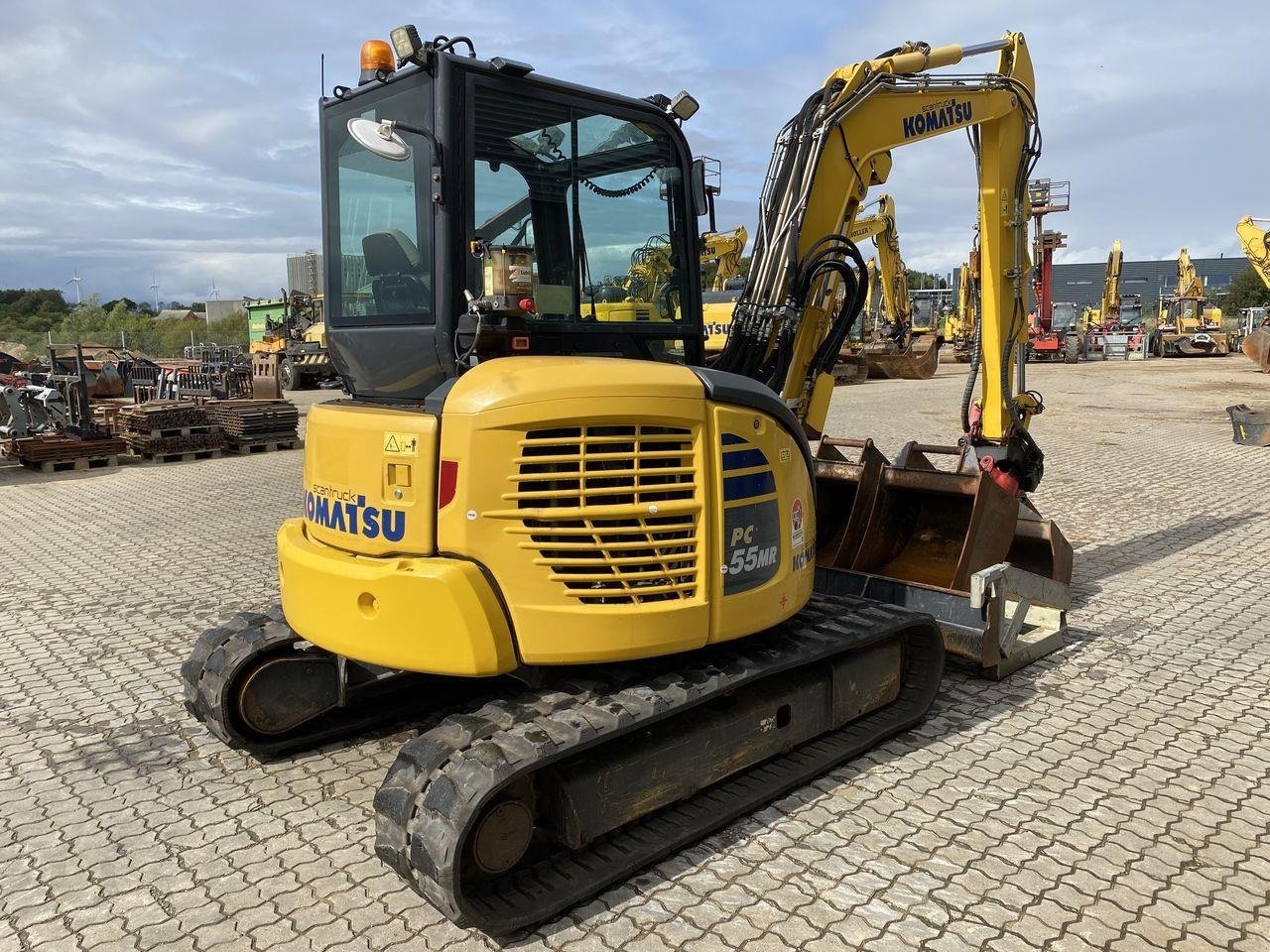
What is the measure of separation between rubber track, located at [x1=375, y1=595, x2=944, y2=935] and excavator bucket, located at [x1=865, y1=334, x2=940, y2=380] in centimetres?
2485

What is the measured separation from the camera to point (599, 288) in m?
3.90

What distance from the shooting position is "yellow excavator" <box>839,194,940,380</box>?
2519cm

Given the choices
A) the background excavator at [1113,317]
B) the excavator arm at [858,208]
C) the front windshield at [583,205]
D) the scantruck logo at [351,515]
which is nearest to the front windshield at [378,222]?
the front windshield at [583,205]

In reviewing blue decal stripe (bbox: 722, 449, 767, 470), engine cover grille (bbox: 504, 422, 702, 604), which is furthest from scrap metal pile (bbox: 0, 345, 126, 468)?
blue decal stripe (bbox: 722, 449, 767, 470)

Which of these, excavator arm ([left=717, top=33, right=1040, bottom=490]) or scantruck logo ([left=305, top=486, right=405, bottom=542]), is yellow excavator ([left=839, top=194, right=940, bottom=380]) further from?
scantruck logo ([left=305, top=486, right=405, bottom=542])

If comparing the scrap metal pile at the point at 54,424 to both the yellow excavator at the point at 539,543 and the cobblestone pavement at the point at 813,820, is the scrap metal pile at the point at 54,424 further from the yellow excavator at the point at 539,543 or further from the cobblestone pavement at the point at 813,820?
the yellow excavator at the point at 539,543

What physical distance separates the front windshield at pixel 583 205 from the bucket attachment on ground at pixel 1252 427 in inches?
495

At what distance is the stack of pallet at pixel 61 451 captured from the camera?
13.5m

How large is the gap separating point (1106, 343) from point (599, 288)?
38398 mm

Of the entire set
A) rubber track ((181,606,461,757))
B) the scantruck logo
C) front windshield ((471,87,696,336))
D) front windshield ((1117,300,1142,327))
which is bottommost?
rubber track ((181,606,461,757))

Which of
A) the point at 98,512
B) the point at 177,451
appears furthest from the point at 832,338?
the point at 177,451

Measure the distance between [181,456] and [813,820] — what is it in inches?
519

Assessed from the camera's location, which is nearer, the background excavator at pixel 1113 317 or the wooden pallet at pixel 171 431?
the wooden pallet at pixel 171 431

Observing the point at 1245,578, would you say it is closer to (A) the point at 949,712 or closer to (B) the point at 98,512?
(A) the point at 949,712
